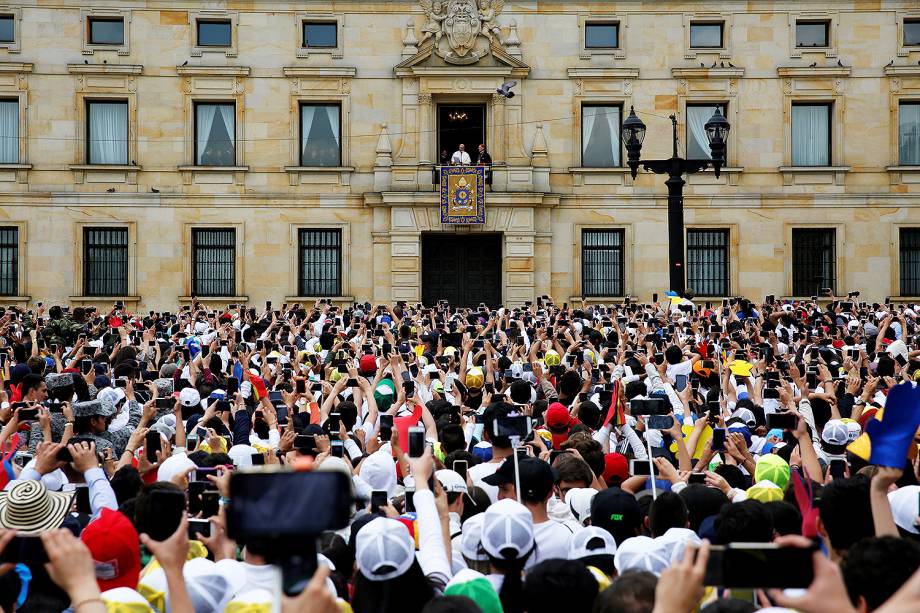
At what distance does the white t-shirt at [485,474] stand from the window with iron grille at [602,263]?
87.3 ft

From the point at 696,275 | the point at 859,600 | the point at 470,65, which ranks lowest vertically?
the point at 859,600

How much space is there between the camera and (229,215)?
33188 mm

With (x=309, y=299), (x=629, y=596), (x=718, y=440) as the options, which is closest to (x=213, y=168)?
(x=309, y=299)

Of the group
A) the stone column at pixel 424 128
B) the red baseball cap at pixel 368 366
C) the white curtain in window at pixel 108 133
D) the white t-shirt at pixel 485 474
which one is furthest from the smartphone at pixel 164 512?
the white curtain in window at pixel 108 133

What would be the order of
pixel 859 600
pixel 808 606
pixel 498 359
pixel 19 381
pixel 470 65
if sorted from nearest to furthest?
pixel 808 606 → pixel 859 600 → pixel 19 381 → pixel 498 359 → pixel 470 65

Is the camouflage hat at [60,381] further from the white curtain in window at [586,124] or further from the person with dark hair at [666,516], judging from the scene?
the white curtain in window at [586,124]

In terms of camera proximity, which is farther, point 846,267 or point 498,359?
point 846,267

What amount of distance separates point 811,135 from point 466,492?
30.3 metres

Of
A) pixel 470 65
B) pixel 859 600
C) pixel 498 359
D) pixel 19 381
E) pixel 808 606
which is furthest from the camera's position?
pixel 470 65

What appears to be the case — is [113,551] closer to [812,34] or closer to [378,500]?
[378,500]

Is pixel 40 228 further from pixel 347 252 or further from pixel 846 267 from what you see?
pixel 846 267

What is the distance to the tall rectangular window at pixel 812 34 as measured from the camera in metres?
33.6

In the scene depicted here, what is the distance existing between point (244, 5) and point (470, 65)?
7097 millimetres

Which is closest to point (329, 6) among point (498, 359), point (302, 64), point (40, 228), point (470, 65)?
point (302, 64)
